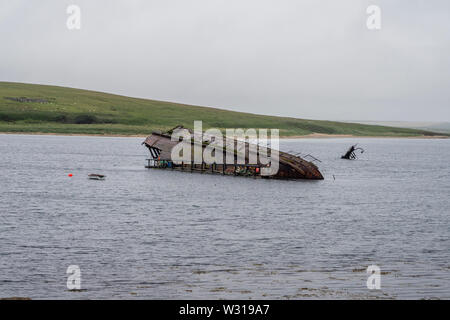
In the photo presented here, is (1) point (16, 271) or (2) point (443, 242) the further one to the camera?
(2) point (443, 242)

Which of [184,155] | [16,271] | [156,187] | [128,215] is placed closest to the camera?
[16,271]

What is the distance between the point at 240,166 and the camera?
274 ft

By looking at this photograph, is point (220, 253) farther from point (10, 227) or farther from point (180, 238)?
point (10, 227)

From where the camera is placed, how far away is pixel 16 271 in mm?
27516

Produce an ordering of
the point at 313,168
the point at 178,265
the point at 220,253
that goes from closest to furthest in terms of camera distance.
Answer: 1. the point at 178,265
2. the point at 220,253
3. the point at 313,168

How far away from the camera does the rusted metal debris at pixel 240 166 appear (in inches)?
3142

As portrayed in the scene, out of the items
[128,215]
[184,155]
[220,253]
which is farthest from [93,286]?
[184,155]

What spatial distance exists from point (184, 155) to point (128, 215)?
44852mm

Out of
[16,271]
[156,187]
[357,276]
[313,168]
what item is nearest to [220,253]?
[357,276]

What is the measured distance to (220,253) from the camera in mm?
32500

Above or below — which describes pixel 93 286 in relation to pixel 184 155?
below

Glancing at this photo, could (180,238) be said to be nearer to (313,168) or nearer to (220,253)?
(220,253)

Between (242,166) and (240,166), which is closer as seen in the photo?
(242,166)

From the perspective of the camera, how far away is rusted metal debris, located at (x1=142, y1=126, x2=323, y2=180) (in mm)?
79812
